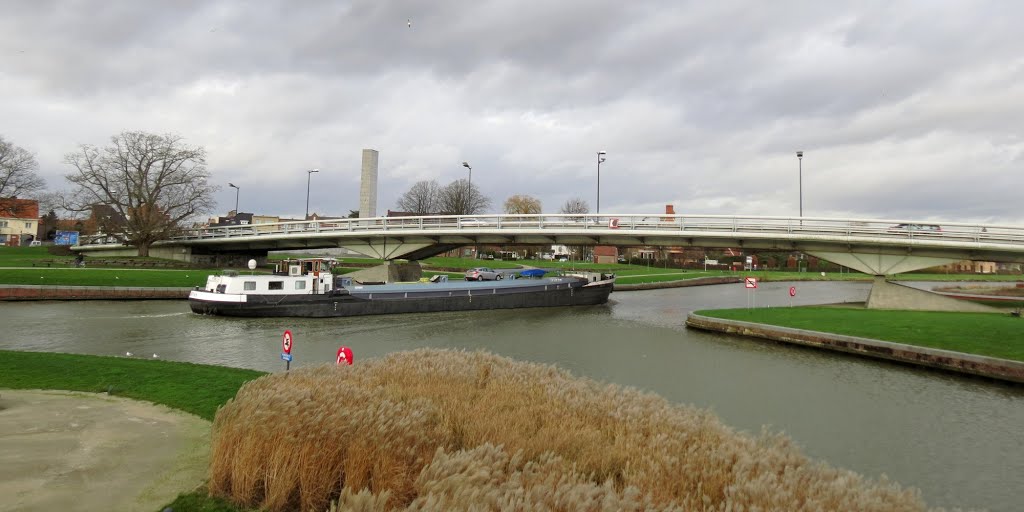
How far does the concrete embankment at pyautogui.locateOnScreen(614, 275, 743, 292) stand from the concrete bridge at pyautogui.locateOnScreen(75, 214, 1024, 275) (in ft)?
68.5

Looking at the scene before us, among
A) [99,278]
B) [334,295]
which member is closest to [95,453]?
[334,295]

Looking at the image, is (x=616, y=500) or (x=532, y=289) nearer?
(x=616, y=500)

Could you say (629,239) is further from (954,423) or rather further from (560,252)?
(560,252)

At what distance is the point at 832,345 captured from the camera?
20.0m

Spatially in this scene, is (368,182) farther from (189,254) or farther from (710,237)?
(710,237)

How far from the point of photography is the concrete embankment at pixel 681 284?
186 ft

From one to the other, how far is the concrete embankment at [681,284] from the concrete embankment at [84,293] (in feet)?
133

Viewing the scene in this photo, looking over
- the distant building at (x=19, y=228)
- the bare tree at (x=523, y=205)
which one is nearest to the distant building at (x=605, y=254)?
the bare tree at (x=523, y=205)

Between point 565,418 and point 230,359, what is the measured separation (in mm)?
15958

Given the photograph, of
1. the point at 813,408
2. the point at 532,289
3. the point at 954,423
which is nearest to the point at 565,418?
the point at 813,408

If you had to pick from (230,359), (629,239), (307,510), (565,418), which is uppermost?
(629,239)

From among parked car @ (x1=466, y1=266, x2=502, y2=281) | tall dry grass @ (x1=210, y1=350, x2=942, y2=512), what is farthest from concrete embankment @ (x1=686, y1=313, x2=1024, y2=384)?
parked car @ (x1=466, y1=266, x2=502, y2=281)

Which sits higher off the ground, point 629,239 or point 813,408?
point 629,239

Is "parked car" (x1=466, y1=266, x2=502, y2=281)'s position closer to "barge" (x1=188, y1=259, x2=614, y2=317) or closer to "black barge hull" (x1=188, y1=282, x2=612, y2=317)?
"barge" (x1=188, y1=259, x2=614, y2=317)
